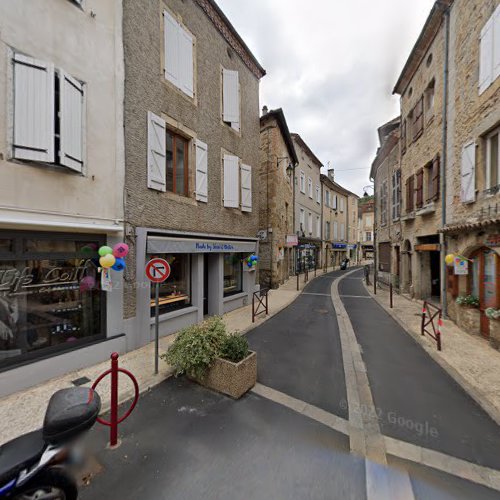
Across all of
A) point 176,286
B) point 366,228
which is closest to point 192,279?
point 176,286

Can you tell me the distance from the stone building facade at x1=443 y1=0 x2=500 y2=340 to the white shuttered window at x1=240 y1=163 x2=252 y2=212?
22.4ft

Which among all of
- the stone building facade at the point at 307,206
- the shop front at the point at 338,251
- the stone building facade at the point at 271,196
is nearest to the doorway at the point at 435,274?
the stone building facade at the point at 271,196

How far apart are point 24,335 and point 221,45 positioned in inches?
407

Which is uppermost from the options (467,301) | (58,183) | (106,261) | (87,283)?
(58,183)

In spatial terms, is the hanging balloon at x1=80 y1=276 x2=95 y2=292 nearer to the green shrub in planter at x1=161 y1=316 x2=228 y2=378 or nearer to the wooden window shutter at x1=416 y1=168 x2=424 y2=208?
the green shrub in planter at x1=161 y1=316 x2=228 y2=378

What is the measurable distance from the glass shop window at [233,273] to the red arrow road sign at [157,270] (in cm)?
493

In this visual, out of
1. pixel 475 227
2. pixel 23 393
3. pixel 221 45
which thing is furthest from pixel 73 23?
pixel 475 227

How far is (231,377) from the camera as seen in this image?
3.77m

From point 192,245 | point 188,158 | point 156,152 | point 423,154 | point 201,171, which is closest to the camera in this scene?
point 156,152

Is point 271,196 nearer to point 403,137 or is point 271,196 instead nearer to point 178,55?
point 403,137

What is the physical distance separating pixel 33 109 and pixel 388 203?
53.9 feet

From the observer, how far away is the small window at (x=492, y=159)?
624 centimetres

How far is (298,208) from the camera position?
2045 cm

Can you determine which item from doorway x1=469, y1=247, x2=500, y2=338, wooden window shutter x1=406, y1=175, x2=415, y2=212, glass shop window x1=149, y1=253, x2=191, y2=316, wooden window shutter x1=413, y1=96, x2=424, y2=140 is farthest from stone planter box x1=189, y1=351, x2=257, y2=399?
wooden window shutter x1=413, y1=96, x2=424, y2=140
